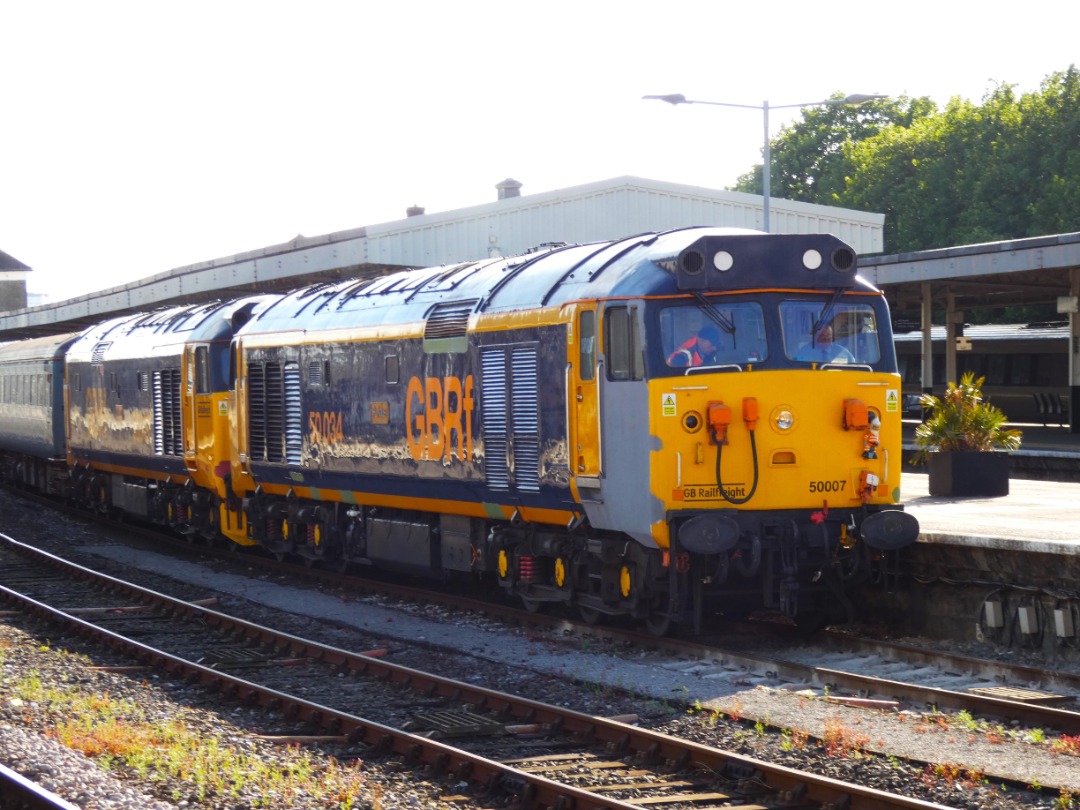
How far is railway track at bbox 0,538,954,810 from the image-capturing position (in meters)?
8.32

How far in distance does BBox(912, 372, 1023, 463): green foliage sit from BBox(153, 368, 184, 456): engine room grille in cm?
1158

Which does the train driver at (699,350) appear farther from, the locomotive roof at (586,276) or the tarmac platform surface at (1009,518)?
the tarmac platform surface at (1009,518)

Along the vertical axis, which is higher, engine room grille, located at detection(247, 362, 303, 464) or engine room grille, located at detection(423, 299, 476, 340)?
engine room grille, located at detection(423, 299, 476, 340)

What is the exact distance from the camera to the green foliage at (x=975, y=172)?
65812mm

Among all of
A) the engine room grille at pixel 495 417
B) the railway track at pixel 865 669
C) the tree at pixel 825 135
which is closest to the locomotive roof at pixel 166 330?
the engine room grille at pixel 495 417

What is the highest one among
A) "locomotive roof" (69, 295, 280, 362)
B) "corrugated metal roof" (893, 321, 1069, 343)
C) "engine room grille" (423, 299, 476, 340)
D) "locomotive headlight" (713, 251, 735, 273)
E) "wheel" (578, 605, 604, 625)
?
"corrugated metal roof" (893, 321, 1069, 343)

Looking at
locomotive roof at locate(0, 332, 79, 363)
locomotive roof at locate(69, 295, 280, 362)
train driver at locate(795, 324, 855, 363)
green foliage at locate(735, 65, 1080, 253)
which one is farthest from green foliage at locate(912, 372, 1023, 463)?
green foliage at locate(735, 65, 1080, 253)

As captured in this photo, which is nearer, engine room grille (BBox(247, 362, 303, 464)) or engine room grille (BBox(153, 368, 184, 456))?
engine room grille (BBox(247, 362, 303, 464))

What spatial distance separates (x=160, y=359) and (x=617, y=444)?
13.1 meters

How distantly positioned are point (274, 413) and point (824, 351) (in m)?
9.17

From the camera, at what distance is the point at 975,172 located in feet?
229

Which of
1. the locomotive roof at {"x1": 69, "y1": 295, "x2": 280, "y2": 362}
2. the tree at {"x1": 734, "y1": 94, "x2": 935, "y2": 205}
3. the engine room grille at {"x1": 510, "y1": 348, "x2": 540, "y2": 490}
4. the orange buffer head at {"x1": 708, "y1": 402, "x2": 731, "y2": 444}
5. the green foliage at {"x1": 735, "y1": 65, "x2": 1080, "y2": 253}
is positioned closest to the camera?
the orange buffer head at {"x1": 708, "y1": 402, "x2": 731, "y2": 444}

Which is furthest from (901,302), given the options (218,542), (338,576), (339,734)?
(339,734)

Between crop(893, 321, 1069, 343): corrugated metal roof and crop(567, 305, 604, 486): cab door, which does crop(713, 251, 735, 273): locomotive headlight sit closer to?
crop(567, 305, 604, 486): cab door
